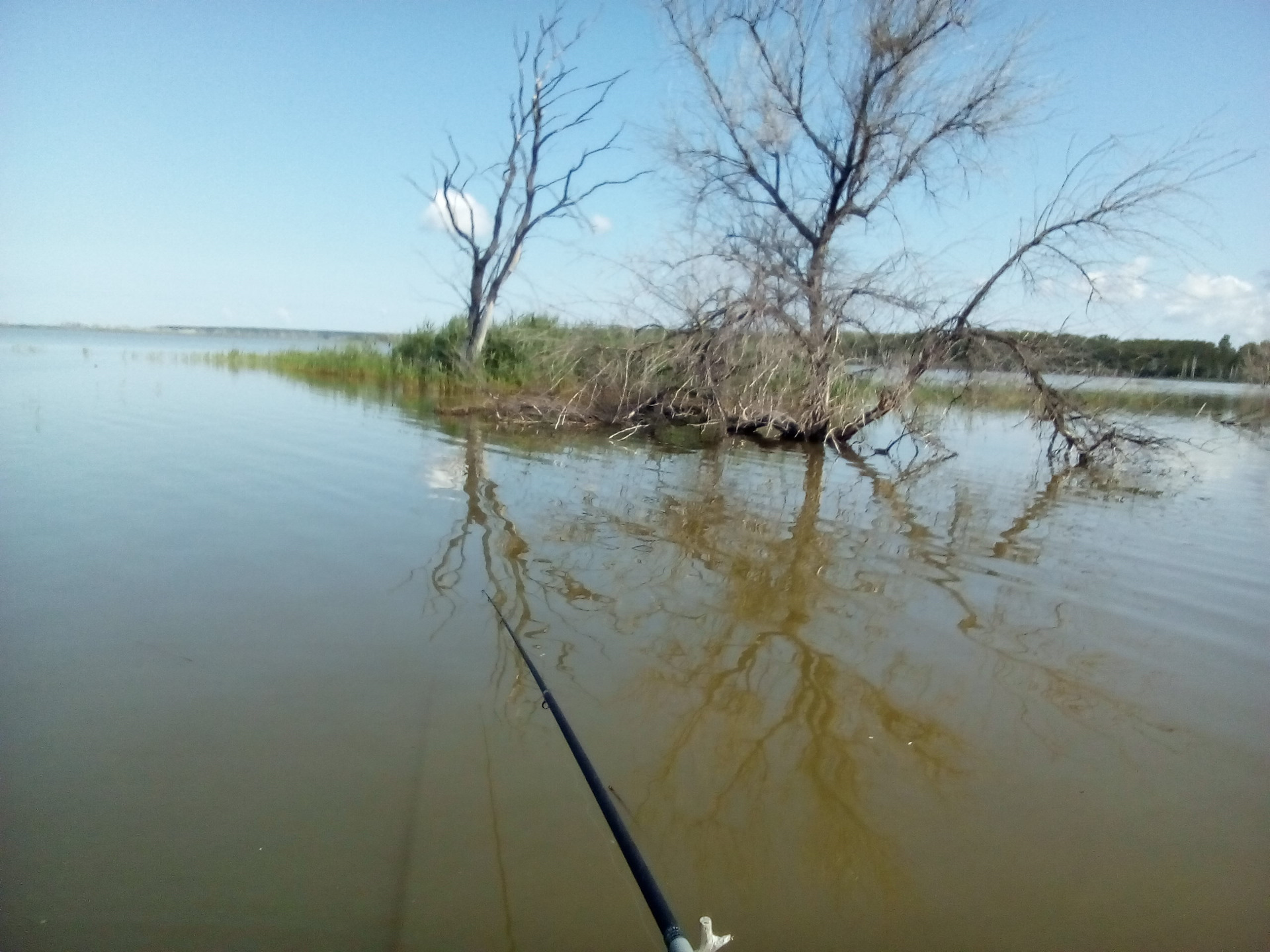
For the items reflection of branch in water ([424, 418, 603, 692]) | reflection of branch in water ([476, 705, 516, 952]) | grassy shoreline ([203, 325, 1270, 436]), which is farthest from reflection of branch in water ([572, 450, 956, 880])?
grassy shoreline ([203, 325, 1270, 436])

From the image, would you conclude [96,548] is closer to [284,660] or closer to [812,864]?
[284,660]

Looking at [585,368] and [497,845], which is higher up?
[585,368]

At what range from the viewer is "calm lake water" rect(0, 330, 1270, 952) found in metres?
2.35

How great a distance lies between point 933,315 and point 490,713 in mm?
11111

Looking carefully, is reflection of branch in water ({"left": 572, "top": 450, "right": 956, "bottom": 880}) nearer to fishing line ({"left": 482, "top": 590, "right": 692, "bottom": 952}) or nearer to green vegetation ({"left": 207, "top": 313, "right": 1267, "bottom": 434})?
fishing line ({"left": 482, "top": 590, "right": 692, "bottom": 952})

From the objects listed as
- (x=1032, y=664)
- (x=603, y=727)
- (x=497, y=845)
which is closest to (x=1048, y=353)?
(x=1032, y=664)

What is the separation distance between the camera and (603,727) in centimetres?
326

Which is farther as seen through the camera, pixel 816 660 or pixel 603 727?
pixel 816 660

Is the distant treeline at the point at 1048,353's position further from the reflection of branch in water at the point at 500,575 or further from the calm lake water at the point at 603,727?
the reflection of branch in water at the point at 500,575

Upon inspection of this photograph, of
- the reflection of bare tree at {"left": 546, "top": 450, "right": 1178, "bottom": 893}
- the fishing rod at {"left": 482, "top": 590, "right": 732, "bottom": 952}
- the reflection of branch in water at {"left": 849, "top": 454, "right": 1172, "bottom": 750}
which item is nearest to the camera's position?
the fishing rod at {"left": 482, "top": 590, "right": 732, "bottom": 952}

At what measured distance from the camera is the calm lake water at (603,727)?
2.35m

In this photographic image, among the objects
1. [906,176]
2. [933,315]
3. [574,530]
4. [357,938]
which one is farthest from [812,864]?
[906,176]

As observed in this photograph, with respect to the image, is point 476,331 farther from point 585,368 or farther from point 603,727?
point 603,727

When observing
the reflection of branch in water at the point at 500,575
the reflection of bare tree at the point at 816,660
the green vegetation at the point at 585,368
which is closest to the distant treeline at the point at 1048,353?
the green vegetation at the point at 585,368
